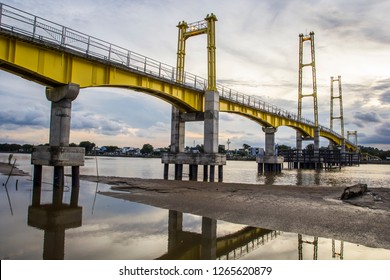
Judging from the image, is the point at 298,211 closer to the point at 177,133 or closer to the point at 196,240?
the point at 196,240

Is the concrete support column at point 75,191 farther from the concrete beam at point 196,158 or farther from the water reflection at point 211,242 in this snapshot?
the concrete beam at point 196,158

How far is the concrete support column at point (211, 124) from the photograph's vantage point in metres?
31.5

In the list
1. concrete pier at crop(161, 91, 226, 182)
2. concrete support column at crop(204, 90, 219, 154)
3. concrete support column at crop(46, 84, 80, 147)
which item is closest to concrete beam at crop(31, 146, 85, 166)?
concrete support column at crop(46, 84, 80, 147)

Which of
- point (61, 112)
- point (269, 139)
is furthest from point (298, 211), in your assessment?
point (269, 139)

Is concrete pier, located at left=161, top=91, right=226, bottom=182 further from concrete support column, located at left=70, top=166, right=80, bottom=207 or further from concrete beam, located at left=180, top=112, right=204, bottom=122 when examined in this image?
concrete support column, located at left=70, top=166, right=80, bottom=207

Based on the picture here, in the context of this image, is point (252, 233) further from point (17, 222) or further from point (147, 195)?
point (147, 195)

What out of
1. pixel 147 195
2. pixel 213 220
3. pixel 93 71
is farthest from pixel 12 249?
pixel 93 71

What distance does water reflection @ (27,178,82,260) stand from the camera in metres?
8.06

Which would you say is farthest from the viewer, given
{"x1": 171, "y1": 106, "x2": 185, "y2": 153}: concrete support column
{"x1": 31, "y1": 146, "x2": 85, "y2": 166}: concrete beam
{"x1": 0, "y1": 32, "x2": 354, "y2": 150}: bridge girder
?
{"x1": 171, "y1": 106, "x2": 185, "y2": 153}: concrete support column

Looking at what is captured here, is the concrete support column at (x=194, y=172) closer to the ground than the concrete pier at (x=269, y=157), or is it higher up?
closer to the ground

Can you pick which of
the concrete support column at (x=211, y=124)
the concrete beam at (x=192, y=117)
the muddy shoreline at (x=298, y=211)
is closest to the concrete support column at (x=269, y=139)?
the concrete beam at (x=192, y=117)

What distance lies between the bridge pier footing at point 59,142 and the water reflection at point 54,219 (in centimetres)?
210

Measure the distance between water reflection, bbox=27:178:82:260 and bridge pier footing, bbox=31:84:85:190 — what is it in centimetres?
210

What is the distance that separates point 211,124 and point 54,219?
2134cm
